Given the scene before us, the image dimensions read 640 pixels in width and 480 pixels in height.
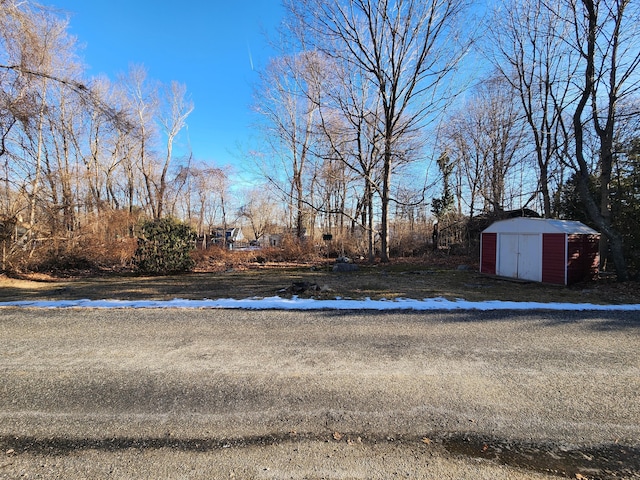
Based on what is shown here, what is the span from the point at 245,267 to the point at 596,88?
15791mm

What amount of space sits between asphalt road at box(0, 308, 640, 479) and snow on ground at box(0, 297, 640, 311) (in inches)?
58.0

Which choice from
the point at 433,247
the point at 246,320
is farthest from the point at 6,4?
the point at 433,247

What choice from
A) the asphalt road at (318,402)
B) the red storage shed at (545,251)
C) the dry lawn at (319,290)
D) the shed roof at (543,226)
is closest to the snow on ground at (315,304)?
the dry lawn at (319,290)

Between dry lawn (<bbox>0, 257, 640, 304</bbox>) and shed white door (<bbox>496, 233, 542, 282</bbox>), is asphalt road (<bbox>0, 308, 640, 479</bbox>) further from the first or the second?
shed white door (<bbox>496, 233, 542, 282</bbox>)

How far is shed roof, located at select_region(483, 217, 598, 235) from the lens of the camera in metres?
10.7

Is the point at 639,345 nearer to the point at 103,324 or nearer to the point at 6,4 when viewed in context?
the point at 103,324

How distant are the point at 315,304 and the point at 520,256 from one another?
8.91 m

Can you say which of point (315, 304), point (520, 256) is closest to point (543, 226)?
point (520, 256)

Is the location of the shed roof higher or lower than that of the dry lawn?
higher

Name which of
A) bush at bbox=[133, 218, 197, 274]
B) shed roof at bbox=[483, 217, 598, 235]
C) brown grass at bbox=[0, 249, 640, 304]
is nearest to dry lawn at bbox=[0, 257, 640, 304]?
brown grass at bbox=[0, 249, 640, 304]

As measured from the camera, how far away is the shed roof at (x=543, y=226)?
10.7 meters

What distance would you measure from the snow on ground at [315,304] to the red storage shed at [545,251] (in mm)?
3745

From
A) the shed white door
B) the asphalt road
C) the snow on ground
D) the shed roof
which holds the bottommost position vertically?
the asphalt road

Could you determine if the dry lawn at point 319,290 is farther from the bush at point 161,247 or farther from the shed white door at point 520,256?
the bush at point 161,247
